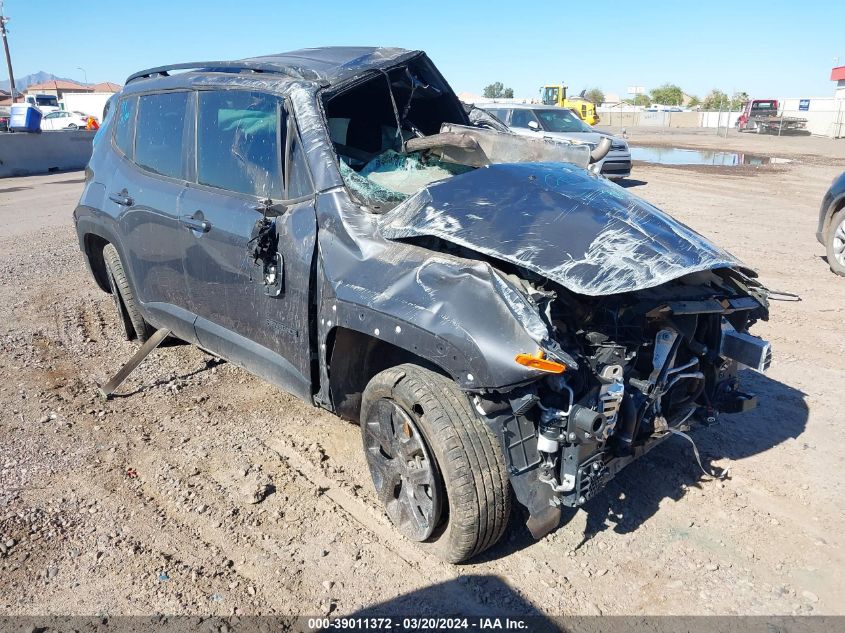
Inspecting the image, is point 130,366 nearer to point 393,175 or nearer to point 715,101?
point 393,175

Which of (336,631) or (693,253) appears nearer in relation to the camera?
(336,631)

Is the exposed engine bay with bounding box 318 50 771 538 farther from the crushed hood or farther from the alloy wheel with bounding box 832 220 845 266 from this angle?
the alloy wheel with bounding box 832 220 845 266

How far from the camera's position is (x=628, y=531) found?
3.16 metres

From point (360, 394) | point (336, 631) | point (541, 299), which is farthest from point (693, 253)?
point (336, 631)

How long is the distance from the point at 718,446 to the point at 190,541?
9.63ft

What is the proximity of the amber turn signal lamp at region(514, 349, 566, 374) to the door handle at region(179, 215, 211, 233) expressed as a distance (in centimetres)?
216

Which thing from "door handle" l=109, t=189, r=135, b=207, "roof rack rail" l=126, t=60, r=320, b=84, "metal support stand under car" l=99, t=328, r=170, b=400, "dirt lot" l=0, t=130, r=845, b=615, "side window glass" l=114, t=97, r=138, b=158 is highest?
"roof rack rail" l=126, t=60, r=320, b=84

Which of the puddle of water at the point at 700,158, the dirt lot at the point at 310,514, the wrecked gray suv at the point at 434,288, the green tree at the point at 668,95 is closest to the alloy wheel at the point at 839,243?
the dirt lot at the point at 310,514

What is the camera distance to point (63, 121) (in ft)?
113

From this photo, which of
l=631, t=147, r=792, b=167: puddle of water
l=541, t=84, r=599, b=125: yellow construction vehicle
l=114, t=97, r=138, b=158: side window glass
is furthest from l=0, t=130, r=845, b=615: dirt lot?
l=541, t=84, r=599, b=125: yellow construction vehicle

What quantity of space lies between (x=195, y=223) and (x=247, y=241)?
54 cm

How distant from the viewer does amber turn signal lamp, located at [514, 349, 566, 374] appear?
231 cm

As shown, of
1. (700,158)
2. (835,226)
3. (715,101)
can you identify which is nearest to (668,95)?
(715,101)

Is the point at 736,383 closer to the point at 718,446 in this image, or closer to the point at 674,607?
the point at 718,446
